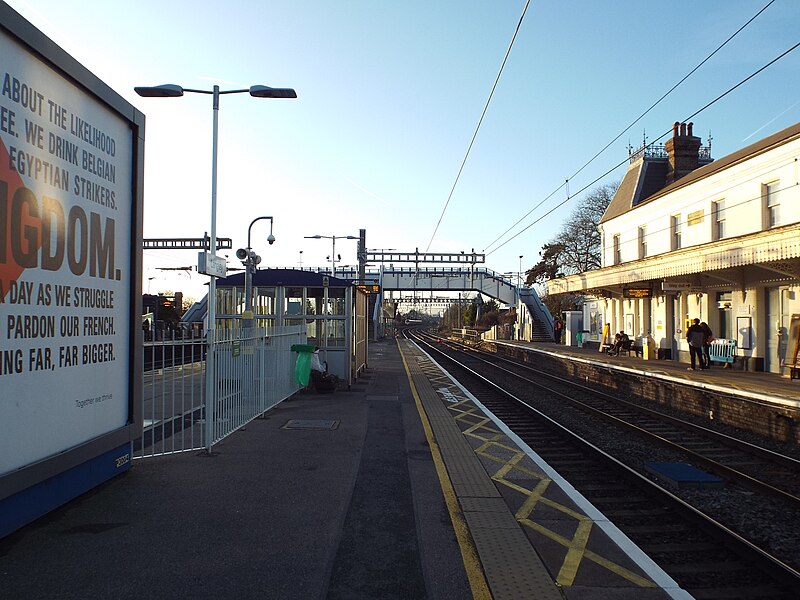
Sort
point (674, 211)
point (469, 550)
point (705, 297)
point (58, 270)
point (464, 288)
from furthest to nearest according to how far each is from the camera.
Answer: point (464, 288) < point (674, 211) < point (705, 297) < point (58, 270) < point (469, 550)

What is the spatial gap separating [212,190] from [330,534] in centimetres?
650

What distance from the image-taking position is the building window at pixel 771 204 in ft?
62.1

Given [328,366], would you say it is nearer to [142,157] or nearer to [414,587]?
[142,157]

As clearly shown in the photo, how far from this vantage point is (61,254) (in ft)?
17.7

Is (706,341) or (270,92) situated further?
(706,341)

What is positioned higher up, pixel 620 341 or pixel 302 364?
pixel 620 341

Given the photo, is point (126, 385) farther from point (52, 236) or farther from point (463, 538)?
point (463, 538)

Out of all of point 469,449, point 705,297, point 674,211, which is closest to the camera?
point 469,449

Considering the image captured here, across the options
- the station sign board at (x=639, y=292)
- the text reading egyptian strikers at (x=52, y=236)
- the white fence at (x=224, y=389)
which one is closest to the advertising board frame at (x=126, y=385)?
the white fence at (x=224, y=389)

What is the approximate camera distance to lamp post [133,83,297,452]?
8156 millimetres

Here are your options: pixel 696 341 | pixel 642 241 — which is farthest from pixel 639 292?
pixel 696 341

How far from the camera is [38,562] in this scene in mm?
4434

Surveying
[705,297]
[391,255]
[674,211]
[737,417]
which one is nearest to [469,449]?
[737,417]

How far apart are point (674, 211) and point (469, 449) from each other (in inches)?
817
